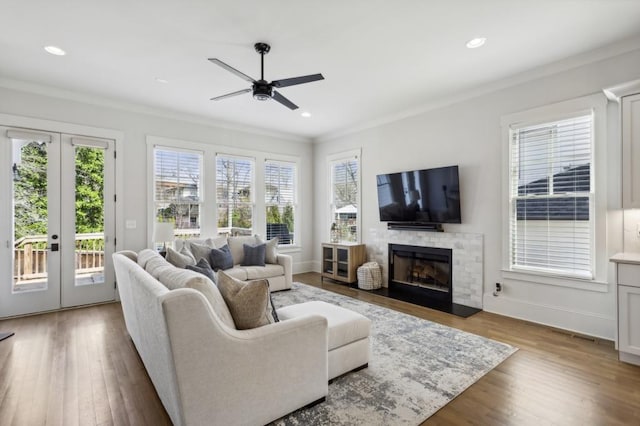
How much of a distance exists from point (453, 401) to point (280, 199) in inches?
200

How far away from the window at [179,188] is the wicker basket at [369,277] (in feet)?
9.83

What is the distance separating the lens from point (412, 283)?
5.22m

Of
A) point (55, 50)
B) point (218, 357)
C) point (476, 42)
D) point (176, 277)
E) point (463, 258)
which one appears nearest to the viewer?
point (218, 357)

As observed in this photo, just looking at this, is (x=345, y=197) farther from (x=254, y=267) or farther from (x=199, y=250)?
(x=199, y=250)

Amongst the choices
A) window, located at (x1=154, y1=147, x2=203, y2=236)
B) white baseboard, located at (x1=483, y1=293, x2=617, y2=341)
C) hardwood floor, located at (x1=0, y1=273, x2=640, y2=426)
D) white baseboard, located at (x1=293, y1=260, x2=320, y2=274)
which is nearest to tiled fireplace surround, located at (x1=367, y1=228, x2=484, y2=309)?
white baseboard, located at (x1=483, y1=293, x2=617, y2=341)

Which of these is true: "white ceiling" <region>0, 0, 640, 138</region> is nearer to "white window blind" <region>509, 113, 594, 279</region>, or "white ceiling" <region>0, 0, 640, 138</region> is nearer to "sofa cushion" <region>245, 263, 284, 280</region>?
"white window blind" <region>509, 113, 594, 279</region>

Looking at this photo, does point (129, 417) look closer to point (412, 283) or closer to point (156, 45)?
point (156, 45)

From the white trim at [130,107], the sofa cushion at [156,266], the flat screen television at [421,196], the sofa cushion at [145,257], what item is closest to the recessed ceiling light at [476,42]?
the flat screen television at [421,196]

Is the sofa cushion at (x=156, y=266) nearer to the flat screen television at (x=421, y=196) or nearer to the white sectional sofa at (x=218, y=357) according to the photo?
the white sectional sofa at (x=218, y=357)

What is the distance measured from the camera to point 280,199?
21.8ft

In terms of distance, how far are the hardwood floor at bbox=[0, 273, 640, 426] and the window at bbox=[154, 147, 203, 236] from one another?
2088 mm

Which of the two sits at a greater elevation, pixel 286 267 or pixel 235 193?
pixel 235 193

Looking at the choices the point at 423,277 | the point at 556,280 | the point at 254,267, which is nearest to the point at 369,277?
the point at 423,277

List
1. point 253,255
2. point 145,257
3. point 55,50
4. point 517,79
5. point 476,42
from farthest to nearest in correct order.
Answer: point 253,255 < point 517,79 < point 55,50 < point 476,42 < point 145,257
